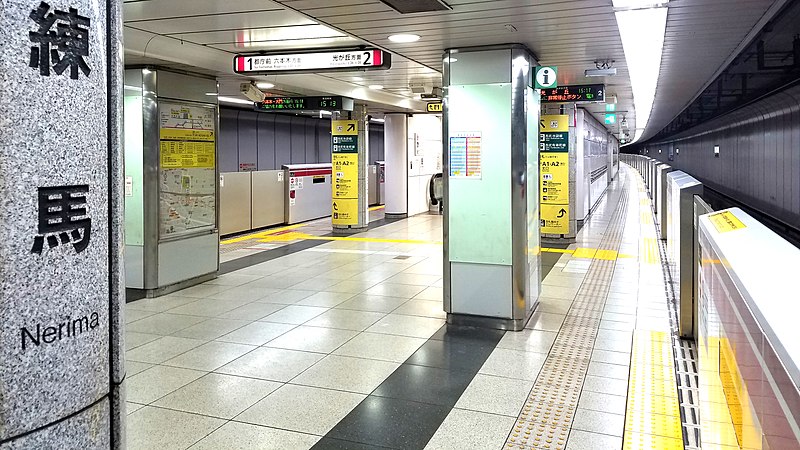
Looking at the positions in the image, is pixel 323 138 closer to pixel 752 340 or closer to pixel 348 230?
pixel 348 230

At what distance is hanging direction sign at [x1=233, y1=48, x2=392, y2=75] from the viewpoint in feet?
20.8

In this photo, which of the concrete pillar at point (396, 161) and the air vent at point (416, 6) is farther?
the concrete pillar at point (396, 161)

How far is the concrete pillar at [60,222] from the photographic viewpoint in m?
1.33

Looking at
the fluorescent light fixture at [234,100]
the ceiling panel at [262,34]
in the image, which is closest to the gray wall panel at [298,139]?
the fluorescent light fixture at [234,100]

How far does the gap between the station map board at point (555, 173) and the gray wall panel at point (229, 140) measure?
8.65 meters

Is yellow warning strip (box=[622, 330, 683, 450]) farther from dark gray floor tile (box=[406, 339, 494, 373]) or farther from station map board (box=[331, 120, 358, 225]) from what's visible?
station map board (box=[331, 120, 358, 225])

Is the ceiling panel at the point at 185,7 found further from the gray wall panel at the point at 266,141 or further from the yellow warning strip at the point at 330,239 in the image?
the gray wall panel at the point at 266,141

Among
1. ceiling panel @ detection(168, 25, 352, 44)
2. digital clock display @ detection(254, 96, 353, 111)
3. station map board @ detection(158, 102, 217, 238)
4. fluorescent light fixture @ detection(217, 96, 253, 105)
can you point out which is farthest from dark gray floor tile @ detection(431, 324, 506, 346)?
fluorescent light fixture @ detection(217, 96, 253, 105)

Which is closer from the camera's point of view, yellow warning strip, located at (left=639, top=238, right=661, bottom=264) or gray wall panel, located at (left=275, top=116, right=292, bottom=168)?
yellow warning strip, located at (left=639, top=238, right=661, bottom=264)

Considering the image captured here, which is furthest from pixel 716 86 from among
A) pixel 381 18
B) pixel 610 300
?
pixel 381 18

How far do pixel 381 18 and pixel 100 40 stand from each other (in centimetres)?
358

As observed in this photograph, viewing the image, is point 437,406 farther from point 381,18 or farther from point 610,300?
point 610,300

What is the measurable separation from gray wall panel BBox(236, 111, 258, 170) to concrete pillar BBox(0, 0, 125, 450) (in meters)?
16.2

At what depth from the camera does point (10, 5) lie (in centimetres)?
133
